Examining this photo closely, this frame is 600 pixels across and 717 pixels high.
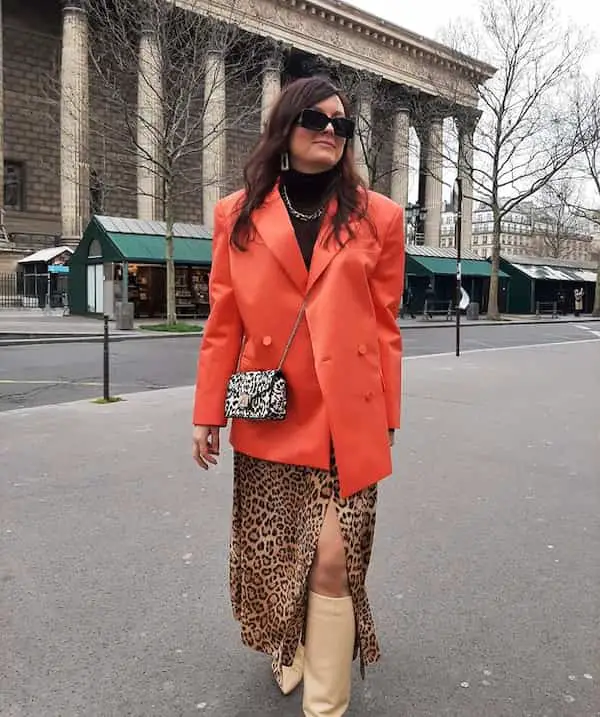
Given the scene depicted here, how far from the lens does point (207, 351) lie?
242cm

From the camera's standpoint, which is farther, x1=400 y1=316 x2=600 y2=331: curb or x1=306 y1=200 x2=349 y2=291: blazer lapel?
x1=400 y1=316 x2=600 y2=331: curb

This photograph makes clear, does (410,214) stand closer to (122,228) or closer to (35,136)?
(122,228)

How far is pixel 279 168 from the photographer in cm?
241

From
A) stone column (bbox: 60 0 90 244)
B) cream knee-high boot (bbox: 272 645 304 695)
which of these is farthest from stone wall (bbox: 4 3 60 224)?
cream knee-high boot (bbox: 272 645 304 695)

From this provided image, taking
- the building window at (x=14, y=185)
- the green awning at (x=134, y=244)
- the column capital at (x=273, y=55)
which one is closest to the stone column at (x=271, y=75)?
the column capital at (x=273, y=55)

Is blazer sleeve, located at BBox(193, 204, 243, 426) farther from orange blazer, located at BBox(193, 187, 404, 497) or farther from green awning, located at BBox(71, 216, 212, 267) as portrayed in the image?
green awning, located at BBox(71, 216, 212, 267)

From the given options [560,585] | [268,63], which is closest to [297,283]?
[560,585]

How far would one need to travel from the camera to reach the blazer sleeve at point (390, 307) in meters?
2.37

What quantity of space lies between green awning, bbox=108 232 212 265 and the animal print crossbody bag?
81.6ft

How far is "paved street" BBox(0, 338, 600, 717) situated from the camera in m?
2.53

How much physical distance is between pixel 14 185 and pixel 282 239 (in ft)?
148

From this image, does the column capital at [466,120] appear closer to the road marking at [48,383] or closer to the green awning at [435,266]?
the green awning at [435,266]

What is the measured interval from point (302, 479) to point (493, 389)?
830cm

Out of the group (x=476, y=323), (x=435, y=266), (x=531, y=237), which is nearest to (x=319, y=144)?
(x=476, y=323)
